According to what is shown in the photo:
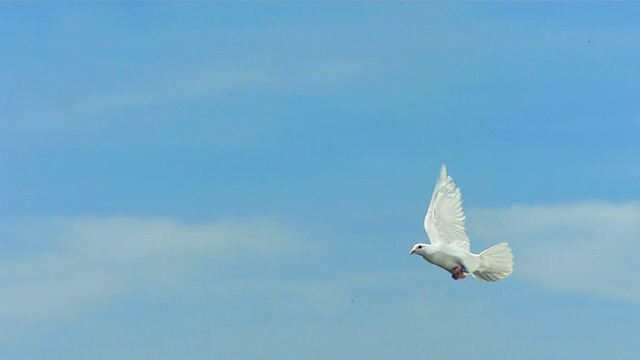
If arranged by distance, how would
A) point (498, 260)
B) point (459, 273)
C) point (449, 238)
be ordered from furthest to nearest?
point (449, 238), point (459, 273), point (498, 260)

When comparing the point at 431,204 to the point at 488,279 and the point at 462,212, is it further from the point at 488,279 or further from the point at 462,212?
the point at 488,279

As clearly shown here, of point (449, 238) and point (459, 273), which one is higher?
point (449, 238)

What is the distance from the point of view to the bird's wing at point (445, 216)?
37.2m

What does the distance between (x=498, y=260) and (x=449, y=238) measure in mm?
2286

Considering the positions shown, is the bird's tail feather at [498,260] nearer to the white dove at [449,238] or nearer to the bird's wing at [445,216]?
the white dove at [449,238]

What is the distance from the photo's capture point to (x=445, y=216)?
37.2 m

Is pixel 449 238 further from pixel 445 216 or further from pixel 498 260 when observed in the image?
pixel 498 260

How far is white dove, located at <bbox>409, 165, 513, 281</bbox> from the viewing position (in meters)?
36.4

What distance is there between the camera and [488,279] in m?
36.4

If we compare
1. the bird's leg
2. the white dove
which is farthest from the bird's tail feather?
the bird's leg

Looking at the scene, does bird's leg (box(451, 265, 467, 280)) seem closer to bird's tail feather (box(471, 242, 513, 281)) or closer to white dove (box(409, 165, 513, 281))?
white dove (box(409, 165, 513, 281))

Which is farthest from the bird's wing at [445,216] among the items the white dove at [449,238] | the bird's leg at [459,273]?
the bird's leg at [459,273]

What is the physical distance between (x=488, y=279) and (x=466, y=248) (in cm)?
153

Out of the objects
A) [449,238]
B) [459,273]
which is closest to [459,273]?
[459,273]
